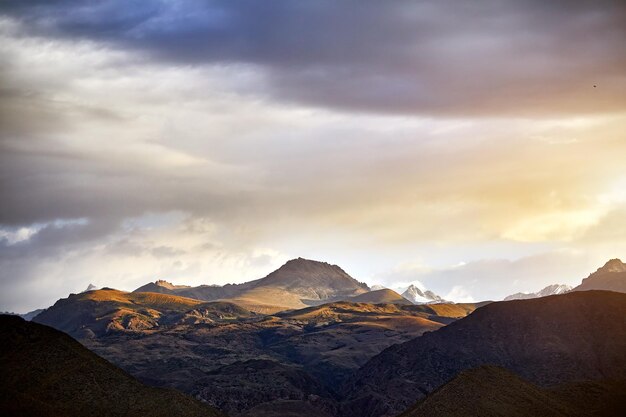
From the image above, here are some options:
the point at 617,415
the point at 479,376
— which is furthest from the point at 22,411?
the point at 617,415

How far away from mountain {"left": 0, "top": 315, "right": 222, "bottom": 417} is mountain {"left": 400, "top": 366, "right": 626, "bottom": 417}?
4718 centimetres

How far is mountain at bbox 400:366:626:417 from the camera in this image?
176375 mm

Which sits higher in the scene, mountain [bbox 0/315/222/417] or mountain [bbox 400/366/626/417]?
mountain [bbox 0/315/222/417]

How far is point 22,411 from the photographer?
142 meters

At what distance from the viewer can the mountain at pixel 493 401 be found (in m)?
176

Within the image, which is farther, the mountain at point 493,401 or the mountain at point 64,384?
the mountain at point 493,401

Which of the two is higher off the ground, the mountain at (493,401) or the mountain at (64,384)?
the mountain at (64,384)

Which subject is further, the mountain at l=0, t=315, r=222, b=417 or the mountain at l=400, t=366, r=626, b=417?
the mountain at l=400, t=366, r=626, b=417

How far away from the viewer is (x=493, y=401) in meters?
182

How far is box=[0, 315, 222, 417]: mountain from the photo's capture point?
152 metres

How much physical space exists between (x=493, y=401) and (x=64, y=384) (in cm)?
9054

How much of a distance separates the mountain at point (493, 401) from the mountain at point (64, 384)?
4718cm

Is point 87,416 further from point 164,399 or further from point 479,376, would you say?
point 479,376

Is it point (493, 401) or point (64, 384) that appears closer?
point (64, 384)
